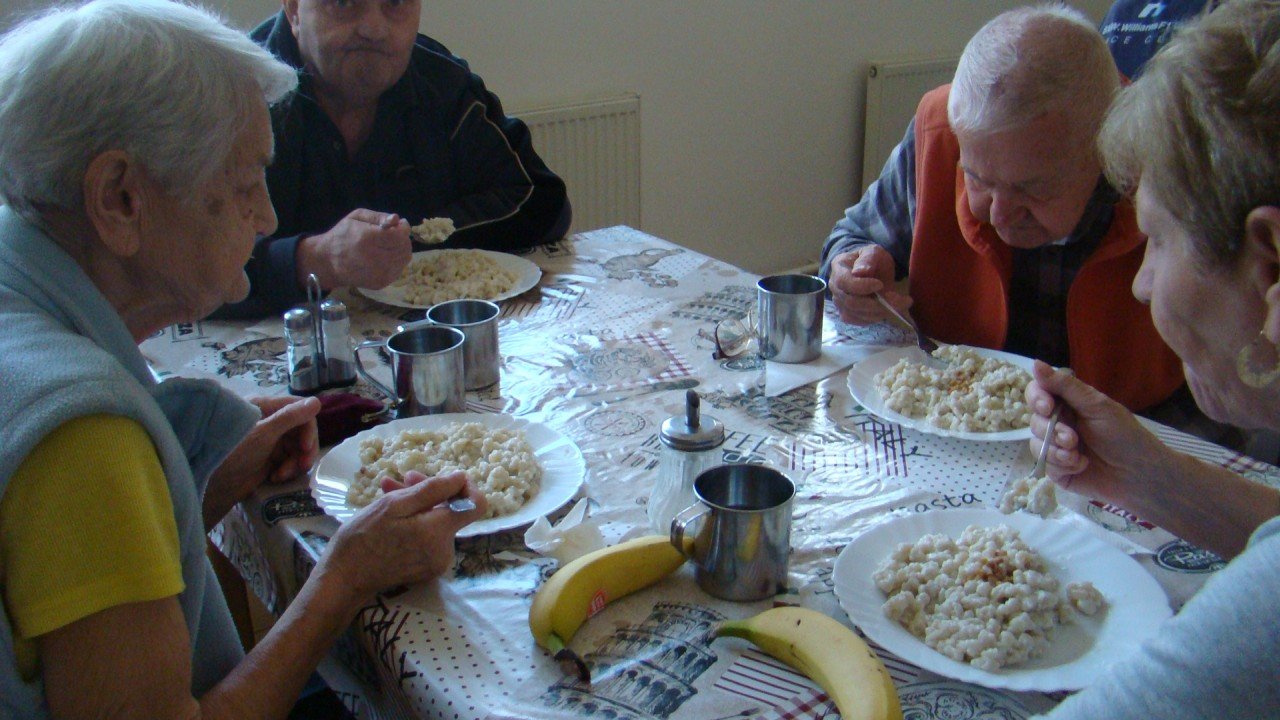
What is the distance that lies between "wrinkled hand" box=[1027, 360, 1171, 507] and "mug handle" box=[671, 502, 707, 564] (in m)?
0.55

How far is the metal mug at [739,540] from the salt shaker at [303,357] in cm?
85

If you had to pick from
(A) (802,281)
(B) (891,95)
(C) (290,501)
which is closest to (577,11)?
(B) (891,95)

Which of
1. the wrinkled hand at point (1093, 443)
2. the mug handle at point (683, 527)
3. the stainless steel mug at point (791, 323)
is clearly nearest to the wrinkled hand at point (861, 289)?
the stainless steel mug at point (791, 323)

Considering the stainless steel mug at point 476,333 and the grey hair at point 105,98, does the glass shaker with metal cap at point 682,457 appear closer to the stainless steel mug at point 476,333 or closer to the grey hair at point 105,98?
the stainless steel mug at point 476,333

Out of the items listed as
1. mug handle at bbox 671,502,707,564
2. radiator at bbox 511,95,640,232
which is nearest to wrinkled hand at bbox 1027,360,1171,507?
mug handle at bbox 671,502,707,564

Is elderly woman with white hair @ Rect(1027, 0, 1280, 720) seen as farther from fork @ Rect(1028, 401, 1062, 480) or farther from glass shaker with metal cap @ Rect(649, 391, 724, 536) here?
glass shaker with metal cap @ Rect(649, 391, 724, 536)

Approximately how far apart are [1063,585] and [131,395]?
105 centimetres

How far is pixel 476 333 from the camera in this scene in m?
1.77

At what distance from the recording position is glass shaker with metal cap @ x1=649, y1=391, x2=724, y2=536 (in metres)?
1.31

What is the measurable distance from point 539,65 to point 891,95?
185 cm

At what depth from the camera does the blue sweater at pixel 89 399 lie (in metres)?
0.95

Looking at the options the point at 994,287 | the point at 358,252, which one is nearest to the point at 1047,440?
the point at 994,287

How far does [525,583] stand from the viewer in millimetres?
1243

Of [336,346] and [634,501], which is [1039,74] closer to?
[634,501]
